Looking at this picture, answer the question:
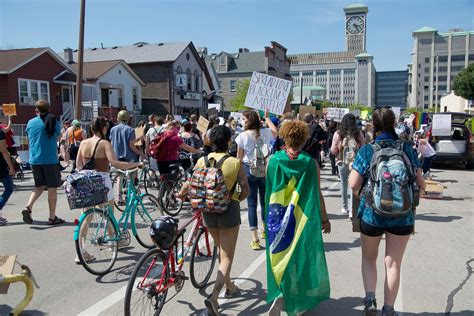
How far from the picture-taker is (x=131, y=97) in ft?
121

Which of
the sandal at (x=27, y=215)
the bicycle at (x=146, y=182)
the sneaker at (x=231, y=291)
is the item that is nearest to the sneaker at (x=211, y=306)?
the sneaker at (x=231, y=291)

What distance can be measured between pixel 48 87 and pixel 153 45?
53.3 feet

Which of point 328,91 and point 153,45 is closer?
point 153,45

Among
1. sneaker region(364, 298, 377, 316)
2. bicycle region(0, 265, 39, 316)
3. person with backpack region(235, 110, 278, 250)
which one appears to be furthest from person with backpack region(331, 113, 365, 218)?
bicycle region(0, 265, 39, 316)

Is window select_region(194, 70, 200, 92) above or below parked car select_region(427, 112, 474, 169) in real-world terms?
above

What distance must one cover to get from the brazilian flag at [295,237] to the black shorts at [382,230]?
40 centimetres

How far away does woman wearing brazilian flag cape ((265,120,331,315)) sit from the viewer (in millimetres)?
3578

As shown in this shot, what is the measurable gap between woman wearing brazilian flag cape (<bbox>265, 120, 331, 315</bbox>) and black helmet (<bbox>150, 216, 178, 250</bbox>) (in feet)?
2.92

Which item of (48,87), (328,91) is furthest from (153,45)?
(328,91)

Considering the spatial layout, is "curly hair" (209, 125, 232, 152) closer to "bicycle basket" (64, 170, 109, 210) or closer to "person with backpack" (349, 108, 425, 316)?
"person with backpack" (349, 108, 425, 316)

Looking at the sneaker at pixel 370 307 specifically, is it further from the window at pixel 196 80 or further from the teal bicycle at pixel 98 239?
the window at pixel 196 80

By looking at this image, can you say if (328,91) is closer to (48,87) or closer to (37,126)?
(48,87)

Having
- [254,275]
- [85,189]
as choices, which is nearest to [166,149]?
[85,189]

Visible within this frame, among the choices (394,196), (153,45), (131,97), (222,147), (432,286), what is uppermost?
(153,45)
